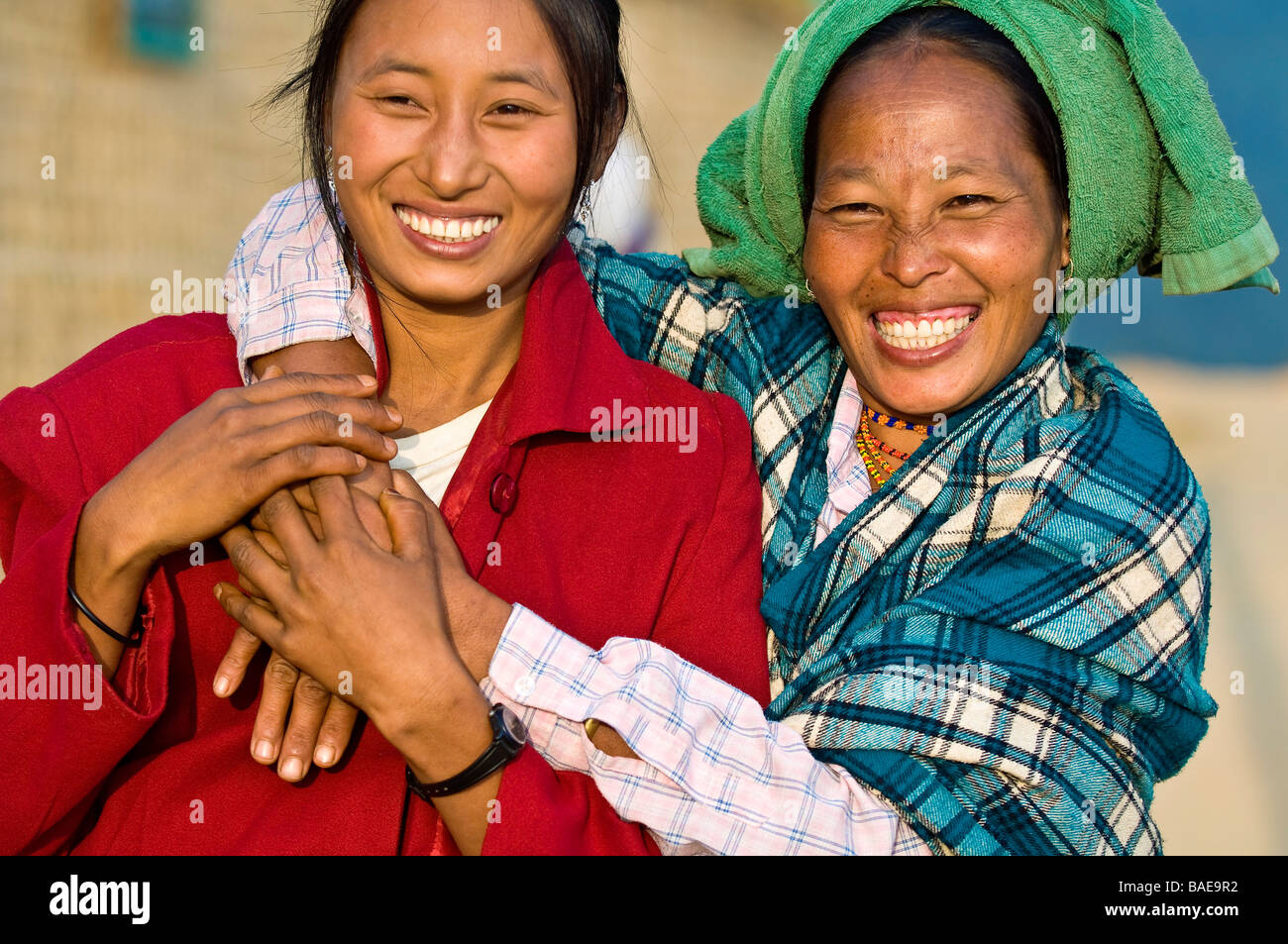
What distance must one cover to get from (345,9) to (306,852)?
1375 millimetres

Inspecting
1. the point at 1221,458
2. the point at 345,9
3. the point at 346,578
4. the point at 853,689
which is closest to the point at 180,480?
the point at 346,578

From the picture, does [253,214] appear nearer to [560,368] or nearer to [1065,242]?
[560,368]

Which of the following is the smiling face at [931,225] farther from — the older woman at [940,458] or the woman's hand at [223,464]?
the woman's hand at [223,464]

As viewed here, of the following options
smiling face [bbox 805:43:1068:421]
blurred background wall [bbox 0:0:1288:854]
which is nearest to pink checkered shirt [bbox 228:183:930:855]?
smiling face [bbox 805:43:1068:421]

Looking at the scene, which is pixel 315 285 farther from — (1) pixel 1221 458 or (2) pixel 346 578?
(1) pixel 1221 458

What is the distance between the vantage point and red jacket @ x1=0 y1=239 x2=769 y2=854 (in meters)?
1.85

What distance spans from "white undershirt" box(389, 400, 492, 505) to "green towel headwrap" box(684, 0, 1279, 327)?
87cm

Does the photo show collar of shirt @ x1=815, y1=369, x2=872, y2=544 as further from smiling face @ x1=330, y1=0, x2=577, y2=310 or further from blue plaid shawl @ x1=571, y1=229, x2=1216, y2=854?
smiling face @ x1=330, y1=0, x2=577, y2=310

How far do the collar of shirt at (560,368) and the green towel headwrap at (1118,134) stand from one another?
0.54m

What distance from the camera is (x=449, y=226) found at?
85.0 inches

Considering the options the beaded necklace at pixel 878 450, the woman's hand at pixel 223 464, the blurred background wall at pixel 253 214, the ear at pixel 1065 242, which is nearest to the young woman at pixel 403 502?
the woman's hand at pixel 223 464

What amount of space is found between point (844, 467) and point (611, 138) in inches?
31.1

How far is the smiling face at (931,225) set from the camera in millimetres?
2377

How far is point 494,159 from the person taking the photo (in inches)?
82.8
